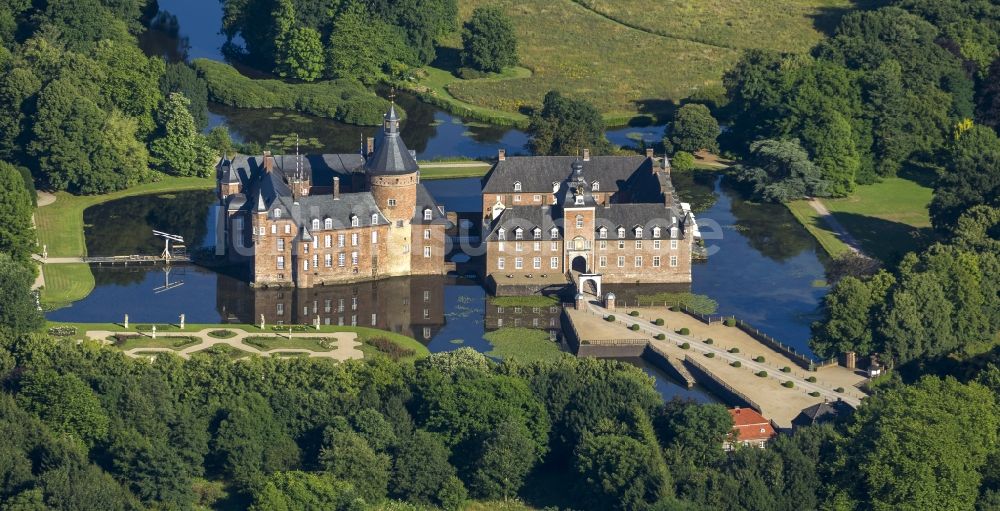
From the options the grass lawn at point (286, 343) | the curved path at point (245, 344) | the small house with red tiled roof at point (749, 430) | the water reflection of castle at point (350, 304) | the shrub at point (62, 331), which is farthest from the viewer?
the water reflection of castle at point (350, 304)

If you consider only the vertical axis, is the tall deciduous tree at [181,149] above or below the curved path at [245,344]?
above

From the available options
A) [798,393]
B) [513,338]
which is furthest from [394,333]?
[798,393]

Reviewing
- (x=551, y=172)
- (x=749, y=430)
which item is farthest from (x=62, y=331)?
(x=749, y=430)

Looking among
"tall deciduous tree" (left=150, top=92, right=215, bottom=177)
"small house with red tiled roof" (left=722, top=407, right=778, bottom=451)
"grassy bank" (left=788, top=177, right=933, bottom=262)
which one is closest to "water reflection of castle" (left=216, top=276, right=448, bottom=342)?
"tall deciduous tree" (left=150, top=92, right=215, bottom=177)

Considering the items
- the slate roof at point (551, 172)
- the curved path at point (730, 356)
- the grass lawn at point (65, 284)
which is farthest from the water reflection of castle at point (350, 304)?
the slate roof at point (551, 172)

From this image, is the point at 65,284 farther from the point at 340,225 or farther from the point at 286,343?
the point at 286,343

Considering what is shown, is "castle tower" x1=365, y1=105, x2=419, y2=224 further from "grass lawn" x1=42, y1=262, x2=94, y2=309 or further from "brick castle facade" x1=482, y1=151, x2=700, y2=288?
"grass lawn" x1=42, y1=262, x2=94, y2=309

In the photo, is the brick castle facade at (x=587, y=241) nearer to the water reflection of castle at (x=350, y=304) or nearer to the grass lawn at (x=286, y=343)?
the water reflection of castle at (x=350, y=304)
